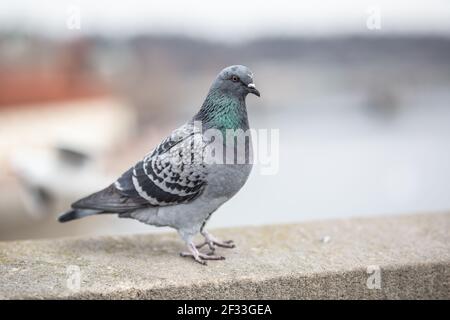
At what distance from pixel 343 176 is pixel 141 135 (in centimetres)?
1732

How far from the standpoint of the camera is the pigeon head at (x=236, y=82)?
4152mm

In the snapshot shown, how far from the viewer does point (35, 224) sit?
18000 millimetres

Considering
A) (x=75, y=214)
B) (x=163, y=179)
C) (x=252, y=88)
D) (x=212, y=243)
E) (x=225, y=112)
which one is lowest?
(x=212, y=243)

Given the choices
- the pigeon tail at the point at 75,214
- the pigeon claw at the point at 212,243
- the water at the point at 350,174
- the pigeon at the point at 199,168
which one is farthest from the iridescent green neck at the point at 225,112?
the water at the point at 350,174

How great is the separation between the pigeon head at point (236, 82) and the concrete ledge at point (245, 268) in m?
1.34

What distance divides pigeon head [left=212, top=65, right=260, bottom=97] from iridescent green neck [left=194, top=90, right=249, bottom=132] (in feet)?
0.13

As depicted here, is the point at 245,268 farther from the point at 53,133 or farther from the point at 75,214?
the point at 53,133

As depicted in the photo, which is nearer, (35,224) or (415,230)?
(415,230)

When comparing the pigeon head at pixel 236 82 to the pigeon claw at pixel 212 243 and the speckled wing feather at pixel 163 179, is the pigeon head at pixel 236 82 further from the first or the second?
the pigeon claw at pixel 212 243

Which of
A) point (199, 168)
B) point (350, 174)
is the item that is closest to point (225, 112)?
point (199, 168)

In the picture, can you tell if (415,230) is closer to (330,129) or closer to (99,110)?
(99,110)

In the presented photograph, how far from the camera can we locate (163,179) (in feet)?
14.1

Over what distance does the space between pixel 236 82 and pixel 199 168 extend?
28.4 inches

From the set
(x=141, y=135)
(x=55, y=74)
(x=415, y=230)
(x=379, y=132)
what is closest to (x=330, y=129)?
(x=379, y=132)
